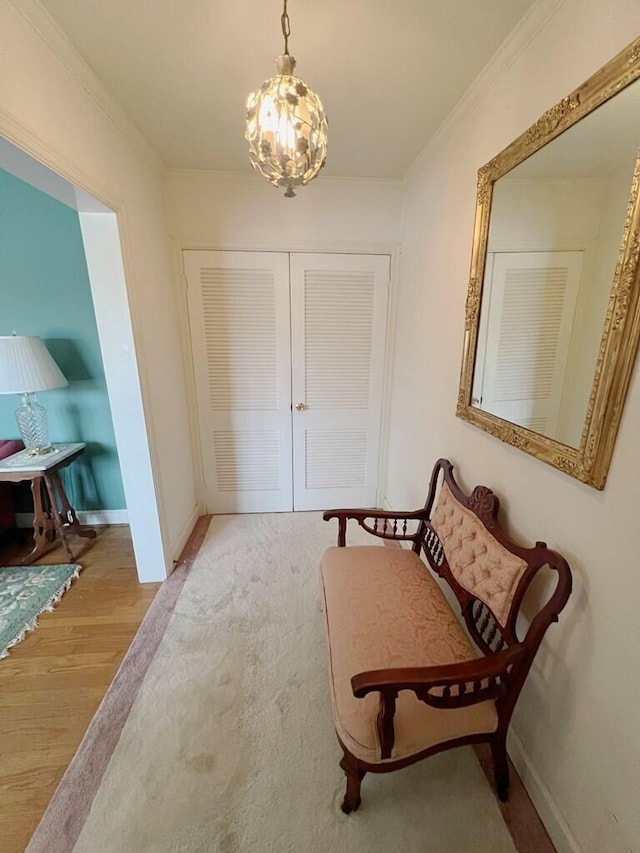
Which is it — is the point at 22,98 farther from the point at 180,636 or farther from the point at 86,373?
the point at 180,636

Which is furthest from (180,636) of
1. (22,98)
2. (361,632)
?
(22,98)

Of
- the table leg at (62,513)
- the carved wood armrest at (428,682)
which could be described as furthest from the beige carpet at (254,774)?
the table leg at (62,513)

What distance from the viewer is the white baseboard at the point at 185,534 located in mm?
2238

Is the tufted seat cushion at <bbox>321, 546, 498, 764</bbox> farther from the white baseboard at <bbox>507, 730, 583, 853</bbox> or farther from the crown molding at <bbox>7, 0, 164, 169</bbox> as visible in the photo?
the crown molding at <bbox>7, 0, 164, 169</bbox>

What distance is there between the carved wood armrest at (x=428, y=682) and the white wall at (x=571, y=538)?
0.71 feet

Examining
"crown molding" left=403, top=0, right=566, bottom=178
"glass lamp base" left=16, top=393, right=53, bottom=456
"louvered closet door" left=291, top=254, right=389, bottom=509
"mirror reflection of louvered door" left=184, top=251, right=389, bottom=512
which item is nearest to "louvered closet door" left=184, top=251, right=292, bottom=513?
"mirror reflection of louvered door" left=184, top=251, right=389, bottom=512

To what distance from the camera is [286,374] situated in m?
2.59

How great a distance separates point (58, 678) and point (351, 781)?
134cm

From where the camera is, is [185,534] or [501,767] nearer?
[501,767]

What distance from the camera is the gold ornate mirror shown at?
806mm

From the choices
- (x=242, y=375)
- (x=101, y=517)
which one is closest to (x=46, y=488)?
(x=101, y=517)

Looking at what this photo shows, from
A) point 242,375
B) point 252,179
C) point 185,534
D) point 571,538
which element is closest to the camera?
point 571,538

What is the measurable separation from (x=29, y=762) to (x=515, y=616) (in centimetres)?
177

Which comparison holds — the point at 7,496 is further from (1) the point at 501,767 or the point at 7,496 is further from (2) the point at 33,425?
(1) the point at 501,767
